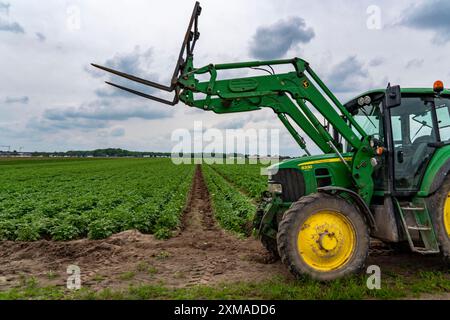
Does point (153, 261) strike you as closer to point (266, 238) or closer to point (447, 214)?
point (266, 238)

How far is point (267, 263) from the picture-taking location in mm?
7281

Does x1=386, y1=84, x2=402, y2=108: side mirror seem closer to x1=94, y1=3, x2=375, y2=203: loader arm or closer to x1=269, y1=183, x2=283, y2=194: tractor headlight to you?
x1=94, y1=3, x2=375, y2=203: loader arm

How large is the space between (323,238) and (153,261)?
3.47 m

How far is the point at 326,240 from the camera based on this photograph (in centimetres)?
590

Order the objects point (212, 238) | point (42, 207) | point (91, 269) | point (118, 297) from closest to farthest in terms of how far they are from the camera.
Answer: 1. point (118, 297)
2. point (91, 269)
3. point (212, 238)
4. point (42, 207)

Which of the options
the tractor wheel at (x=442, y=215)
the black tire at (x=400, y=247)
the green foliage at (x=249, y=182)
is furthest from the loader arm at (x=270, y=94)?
the green foliage at (x=249, y=182)

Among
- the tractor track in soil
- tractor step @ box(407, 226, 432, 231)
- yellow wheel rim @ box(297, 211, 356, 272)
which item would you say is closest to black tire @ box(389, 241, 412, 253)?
the tractor track in soil

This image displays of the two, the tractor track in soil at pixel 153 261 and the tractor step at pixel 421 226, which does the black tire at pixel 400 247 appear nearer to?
the tractor track in soil at pixel 153 261

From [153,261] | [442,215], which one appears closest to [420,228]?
[442,215]

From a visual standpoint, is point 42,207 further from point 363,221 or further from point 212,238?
point 363,221

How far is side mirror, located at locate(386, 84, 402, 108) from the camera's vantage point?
609 centimetres

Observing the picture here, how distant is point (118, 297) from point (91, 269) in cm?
191

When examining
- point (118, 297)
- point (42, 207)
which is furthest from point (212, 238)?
point (42, 207)

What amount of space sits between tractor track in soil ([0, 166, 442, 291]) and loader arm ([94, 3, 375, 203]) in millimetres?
2142
